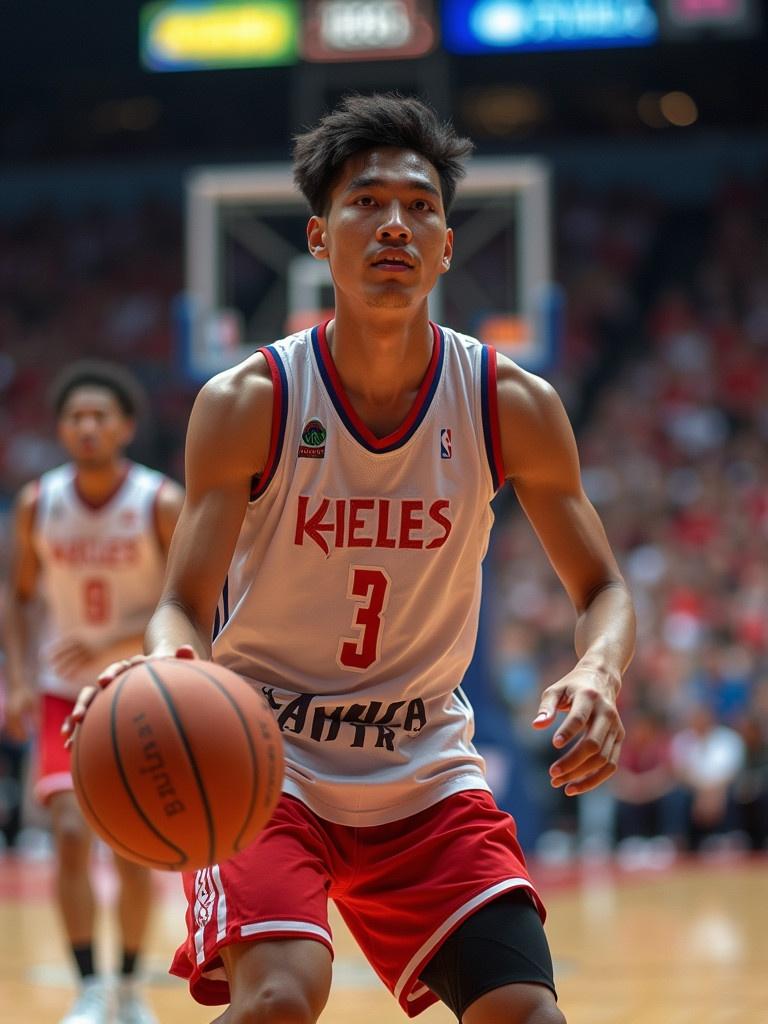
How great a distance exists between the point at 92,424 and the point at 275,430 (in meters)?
2.80

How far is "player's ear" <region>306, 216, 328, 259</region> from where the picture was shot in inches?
129

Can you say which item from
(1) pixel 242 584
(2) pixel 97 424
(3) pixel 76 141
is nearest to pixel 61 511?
(2) pixel 97 424

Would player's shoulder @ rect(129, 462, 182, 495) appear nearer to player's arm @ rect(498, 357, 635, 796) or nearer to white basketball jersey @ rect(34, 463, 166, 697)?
white basketball jersey @ rect(34, 463, 166, 697)

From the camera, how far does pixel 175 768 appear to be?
263cm

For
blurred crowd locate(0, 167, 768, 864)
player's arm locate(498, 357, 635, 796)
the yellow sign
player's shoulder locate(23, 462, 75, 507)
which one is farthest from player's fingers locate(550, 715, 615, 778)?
the yellow sign

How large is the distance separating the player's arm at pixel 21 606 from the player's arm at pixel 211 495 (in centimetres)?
291

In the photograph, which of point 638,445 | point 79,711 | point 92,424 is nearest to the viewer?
point 79,711

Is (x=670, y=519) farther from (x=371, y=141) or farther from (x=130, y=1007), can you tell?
(x=371, y=141)

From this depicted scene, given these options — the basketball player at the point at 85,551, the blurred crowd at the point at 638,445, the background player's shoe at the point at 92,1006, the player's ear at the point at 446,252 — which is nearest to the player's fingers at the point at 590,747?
the player's ear at the point at 446,252

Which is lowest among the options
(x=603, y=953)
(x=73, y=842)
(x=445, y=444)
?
(x=603, y=953)

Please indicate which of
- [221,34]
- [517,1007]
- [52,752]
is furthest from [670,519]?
[517,1007]

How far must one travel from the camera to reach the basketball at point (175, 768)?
2631 mm

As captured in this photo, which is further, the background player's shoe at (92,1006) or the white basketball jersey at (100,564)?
the white basketball jersey at (100,564)

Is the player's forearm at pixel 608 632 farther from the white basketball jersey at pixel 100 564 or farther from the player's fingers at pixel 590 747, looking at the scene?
the white basketball jersey at pixel 100 564
